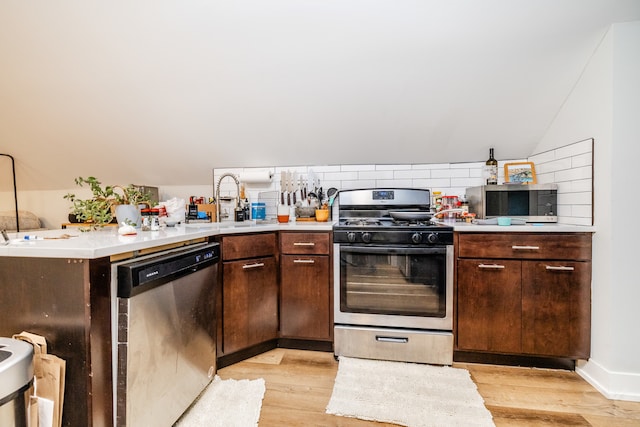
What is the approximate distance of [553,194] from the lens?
220 cm

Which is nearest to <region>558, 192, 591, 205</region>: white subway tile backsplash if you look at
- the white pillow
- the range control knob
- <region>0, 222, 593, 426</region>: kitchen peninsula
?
the range control knob

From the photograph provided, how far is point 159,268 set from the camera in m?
1.27

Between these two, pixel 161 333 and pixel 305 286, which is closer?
pixel 161 333

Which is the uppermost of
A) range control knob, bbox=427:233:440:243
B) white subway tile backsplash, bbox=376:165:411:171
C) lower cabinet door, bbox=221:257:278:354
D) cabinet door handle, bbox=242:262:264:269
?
white subway tile backsplash, bbox=376:165:411:171

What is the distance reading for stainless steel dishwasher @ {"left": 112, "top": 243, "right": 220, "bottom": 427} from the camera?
114 cm

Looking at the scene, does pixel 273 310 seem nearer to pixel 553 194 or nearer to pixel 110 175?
pixel 553 194

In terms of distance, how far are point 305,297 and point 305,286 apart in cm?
8

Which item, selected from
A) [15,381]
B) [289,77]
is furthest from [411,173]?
[15,381]

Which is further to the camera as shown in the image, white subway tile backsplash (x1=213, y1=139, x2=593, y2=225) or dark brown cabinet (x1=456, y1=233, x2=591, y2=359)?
white subway tile backsplash (x1=213, y1=139, x2=593, y2=225)

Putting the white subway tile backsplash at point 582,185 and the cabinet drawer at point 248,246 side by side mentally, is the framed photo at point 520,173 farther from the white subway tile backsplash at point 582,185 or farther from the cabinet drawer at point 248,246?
the cabinet drawer at point 248,246

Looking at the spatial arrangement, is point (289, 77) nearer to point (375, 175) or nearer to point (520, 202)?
point (375, 175)

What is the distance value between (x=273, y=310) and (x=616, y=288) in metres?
2.13

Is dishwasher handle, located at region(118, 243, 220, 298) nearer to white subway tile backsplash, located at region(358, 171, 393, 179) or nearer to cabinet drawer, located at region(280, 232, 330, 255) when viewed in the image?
cabinet drawer, located at region(280, 232, 330, 255)

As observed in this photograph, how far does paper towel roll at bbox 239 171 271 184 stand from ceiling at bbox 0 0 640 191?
0.44ft
